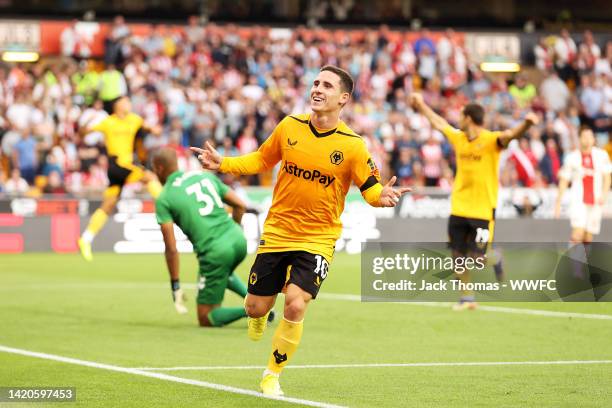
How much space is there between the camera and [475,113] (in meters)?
15.2

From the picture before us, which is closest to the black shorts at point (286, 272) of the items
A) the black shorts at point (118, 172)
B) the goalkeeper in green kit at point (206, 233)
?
the goalkeeper in green kit at point (206, 233)

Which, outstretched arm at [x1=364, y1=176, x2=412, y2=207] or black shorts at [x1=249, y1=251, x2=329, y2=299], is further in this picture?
black shorts at [x1=249, y1=251, x2=329, y2=299]

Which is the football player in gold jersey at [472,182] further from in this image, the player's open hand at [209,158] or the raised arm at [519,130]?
the player's open hand at [209,158]

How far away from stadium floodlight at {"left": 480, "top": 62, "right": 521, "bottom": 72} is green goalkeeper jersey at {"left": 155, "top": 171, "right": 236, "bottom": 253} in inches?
943

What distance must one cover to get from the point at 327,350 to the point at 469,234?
4.46 metres

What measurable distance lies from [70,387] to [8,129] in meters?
19.4

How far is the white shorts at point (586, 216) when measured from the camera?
63.9 feet

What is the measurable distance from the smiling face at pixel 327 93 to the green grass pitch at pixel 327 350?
6.85 ft

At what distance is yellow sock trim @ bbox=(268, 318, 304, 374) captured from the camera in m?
9.04

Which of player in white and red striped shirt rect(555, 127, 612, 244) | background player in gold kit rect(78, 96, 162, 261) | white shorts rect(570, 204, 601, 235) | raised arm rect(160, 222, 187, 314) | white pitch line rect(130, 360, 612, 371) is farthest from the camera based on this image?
background player in gold kit rect(78, 96, 162, 261)

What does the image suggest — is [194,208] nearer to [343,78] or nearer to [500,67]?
[343,78]

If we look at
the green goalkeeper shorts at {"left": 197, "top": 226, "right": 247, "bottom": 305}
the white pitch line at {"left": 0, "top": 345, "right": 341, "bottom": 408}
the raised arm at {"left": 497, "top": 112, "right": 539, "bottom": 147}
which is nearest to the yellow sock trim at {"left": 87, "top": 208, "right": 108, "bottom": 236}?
the green goalkeeper shorts at {"left": 197, "top": 226, "right": 247, "bottom": 305}

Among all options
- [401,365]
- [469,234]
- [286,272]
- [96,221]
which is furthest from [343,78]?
[96,221]

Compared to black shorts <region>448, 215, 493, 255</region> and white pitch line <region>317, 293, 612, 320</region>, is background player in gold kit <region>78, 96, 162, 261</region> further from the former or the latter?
black shorts <region>448, 215, 493, 255</region>
